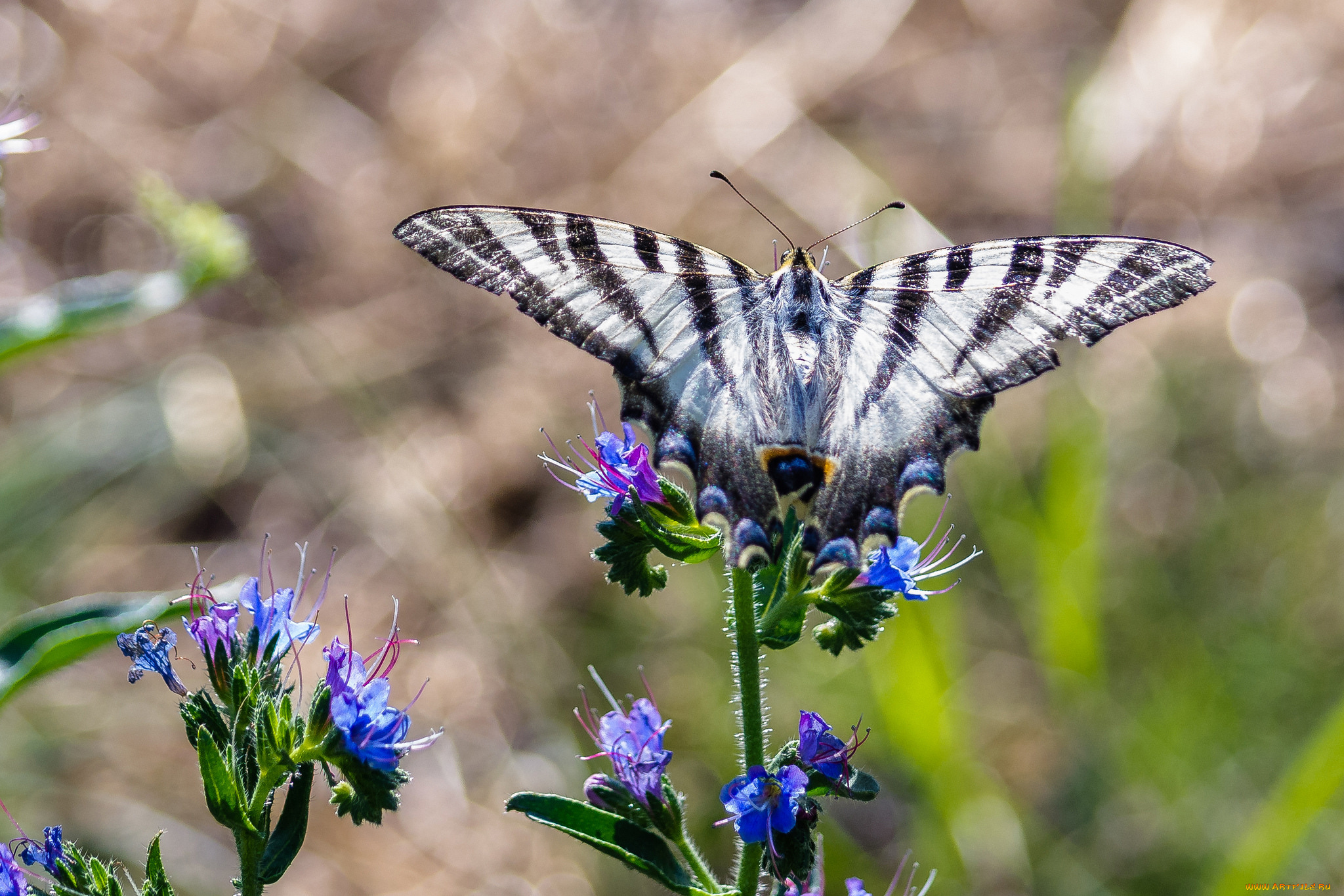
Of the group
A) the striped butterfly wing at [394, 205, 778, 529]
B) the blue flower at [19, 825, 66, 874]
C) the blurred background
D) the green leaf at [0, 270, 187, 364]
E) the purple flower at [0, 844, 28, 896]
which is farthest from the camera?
the blurred background

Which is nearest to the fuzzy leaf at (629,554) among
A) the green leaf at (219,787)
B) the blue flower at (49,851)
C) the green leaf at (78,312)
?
the green leaf at (219,787)

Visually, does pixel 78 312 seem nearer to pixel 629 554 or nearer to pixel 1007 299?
pixel 629 554

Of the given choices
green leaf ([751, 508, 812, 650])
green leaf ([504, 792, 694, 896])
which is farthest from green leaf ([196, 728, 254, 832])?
green leaf ([751, 508, 812, 650])

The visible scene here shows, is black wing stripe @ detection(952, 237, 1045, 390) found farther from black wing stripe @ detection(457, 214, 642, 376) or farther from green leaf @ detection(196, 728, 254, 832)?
green leaf @ detection(196, 728, 254, 832)

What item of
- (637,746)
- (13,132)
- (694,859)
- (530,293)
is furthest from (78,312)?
(694,859)

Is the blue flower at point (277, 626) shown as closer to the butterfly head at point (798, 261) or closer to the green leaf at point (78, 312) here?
the green leaf at point (78, 312)
